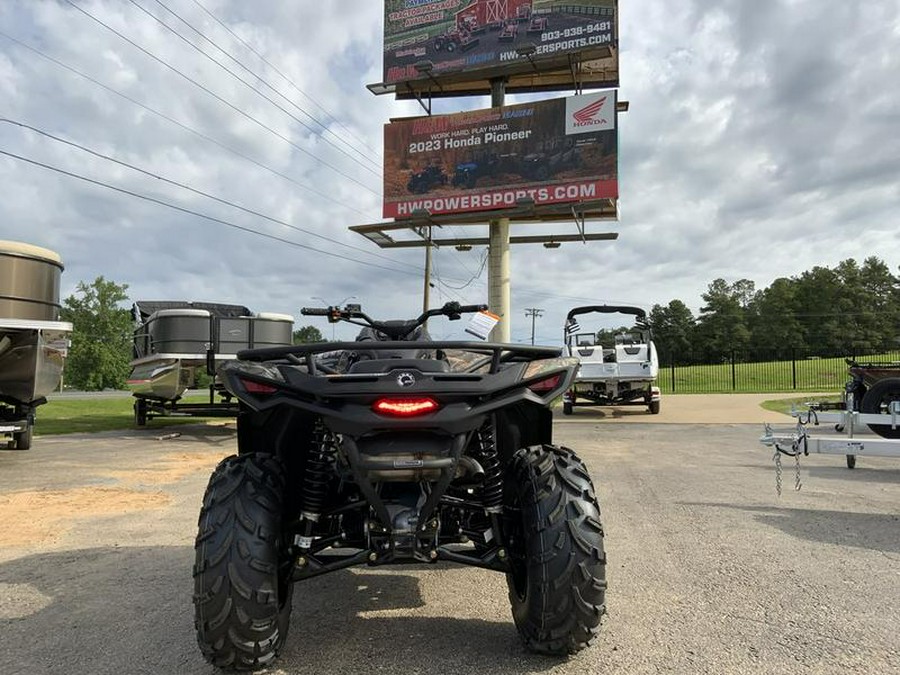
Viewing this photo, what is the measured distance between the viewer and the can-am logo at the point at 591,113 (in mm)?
20969

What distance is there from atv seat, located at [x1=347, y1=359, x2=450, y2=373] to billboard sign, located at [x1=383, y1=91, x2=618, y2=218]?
19.3 meters

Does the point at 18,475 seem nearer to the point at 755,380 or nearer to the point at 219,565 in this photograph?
the point at 219,565

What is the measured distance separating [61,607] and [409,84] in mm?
23243

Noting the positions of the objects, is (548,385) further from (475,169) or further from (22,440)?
(475,169)

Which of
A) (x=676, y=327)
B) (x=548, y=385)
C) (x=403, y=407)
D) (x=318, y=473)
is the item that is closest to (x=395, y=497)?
(x=318, y=473)

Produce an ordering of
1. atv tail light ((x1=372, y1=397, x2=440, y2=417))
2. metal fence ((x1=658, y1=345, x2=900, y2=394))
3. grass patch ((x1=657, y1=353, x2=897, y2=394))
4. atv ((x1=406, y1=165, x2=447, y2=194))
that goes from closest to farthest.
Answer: atv tail light ((x1=372, y1=397, x2=440, y2=417)) → atv ((x1=406, y1=165, x2=447, y2=194)) → metal fence ((x1=658, y1=345, x2=900, y2=394)) → grass patch ((x1=657, y1=353, x2=897, y2=394))

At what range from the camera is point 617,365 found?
1571 cm

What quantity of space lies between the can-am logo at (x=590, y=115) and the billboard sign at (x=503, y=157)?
0.11 ft

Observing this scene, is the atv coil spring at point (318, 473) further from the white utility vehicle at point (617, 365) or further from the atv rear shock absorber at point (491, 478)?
the white utility vehicle at point (617, 365)

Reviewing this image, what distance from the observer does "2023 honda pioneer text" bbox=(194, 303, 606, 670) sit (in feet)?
7.91

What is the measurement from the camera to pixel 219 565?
7.95 ft

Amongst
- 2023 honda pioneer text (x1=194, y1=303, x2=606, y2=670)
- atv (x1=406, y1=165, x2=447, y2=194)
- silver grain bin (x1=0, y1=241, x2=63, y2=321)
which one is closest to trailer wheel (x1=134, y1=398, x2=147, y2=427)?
silver grain bin (x1=0, y1=241, x2=63, y2=321)

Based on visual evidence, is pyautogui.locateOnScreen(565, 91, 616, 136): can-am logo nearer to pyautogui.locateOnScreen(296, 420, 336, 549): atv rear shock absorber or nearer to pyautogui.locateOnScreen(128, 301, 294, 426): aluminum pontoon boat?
pyautogui.locateOnScreen(128, 301, 294, 426): aluminum pontoon boat

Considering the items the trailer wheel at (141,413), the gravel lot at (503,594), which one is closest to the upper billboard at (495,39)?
the trailer wheel at (141,413)
